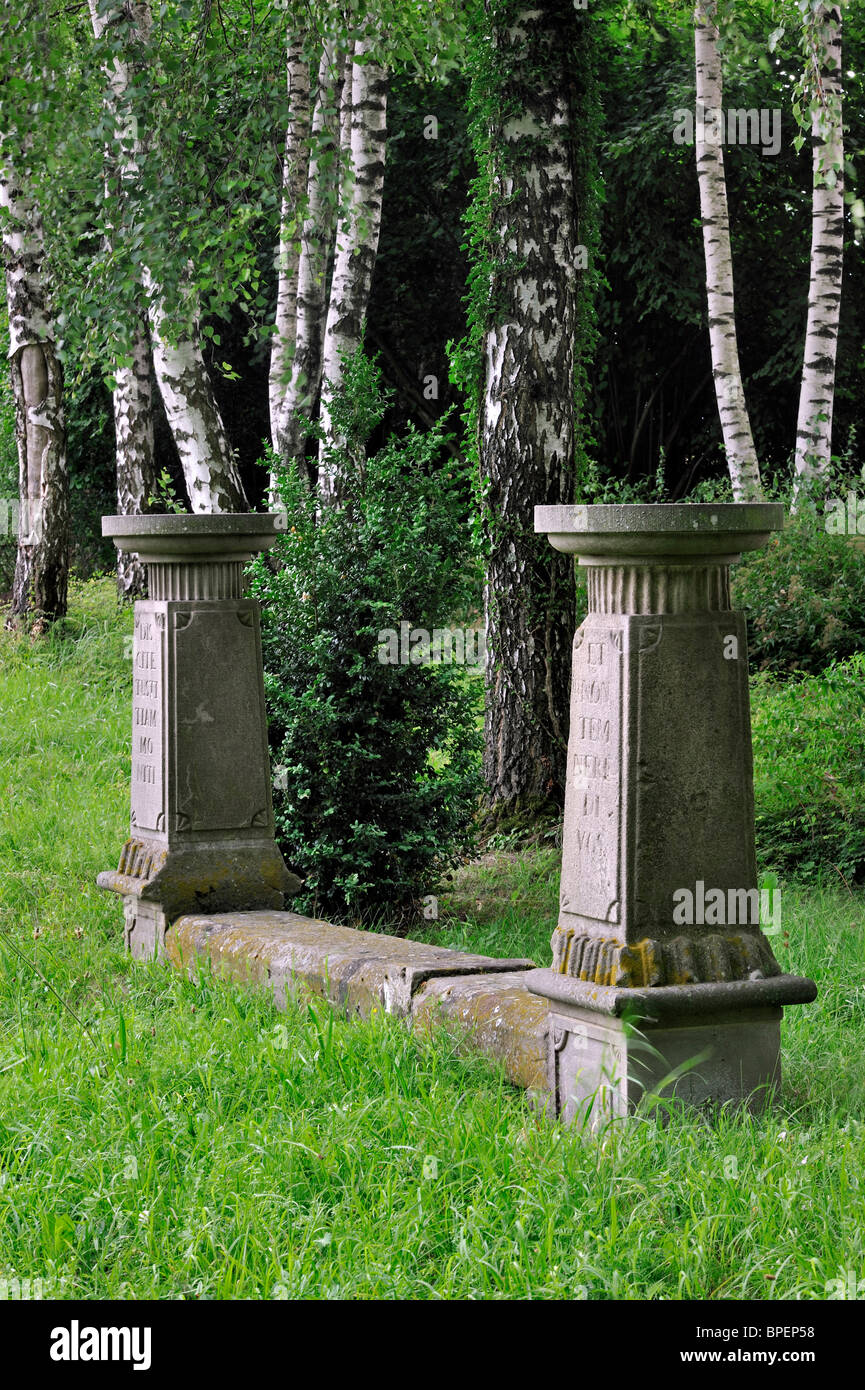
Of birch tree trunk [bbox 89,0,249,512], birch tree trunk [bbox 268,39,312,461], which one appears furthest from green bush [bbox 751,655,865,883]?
birch tree trunk [bbox 268,39,312,461]

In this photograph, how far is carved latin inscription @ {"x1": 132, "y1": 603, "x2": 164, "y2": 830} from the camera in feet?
18.5

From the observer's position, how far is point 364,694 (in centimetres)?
632

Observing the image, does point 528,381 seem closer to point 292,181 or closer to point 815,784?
point 815,784

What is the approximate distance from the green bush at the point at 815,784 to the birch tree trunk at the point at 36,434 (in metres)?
6.21

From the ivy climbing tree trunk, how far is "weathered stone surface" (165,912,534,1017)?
220 cm

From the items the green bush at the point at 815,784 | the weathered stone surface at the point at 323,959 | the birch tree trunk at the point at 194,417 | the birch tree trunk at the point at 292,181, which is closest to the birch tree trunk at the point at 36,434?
the birch tree trunk at the point at 292,181

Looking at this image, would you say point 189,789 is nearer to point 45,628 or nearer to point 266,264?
point 45,628

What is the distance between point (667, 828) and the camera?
3646 millimetres

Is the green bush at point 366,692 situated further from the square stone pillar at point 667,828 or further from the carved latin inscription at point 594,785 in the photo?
the square stone pillar at point 667,828

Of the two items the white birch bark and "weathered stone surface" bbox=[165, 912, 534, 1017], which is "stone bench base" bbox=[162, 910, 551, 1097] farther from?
the white birch bark

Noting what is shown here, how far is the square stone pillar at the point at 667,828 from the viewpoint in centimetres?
361
